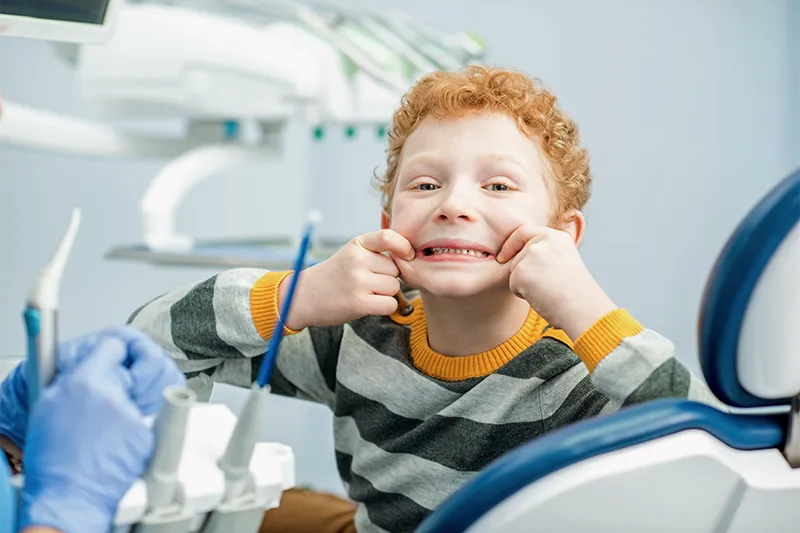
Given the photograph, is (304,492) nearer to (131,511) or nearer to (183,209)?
(131,511)

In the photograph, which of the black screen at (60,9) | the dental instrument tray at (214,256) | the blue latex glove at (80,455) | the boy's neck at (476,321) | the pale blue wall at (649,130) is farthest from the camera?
the pale blue wall at (649,130)

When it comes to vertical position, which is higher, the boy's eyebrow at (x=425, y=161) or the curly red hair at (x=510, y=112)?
the curly red hair at (x=510, y=112)

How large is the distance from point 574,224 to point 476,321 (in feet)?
0.60

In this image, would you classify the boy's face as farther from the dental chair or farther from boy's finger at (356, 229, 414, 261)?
the dental chair

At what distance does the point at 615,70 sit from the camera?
289 cm

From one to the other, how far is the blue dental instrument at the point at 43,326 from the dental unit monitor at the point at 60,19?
1.79 ft

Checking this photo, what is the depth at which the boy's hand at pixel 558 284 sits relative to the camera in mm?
695

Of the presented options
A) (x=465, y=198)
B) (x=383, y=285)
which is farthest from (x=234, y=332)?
(x=465, y=198)

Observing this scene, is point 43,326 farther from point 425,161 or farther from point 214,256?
point 214,256

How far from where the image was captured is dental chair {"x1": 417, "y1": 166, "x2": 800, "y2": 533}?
52cm

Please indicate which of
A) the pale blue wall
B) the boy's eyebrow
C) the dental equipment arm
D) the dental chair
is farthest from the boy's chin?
the pale blue wall

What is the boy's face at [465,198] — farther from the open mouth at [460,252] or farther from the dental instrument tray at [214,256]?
the dental instrument tray at [214,256]

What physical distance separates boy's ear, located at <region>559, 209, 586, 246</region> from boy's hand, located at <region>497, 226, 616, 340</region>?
20 centimetres

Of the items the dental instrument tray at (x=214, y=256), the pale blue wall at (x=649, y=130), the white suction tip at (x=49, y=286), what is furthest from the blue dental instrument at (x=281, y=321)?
the pale blue wall at (x=649, y=130)
